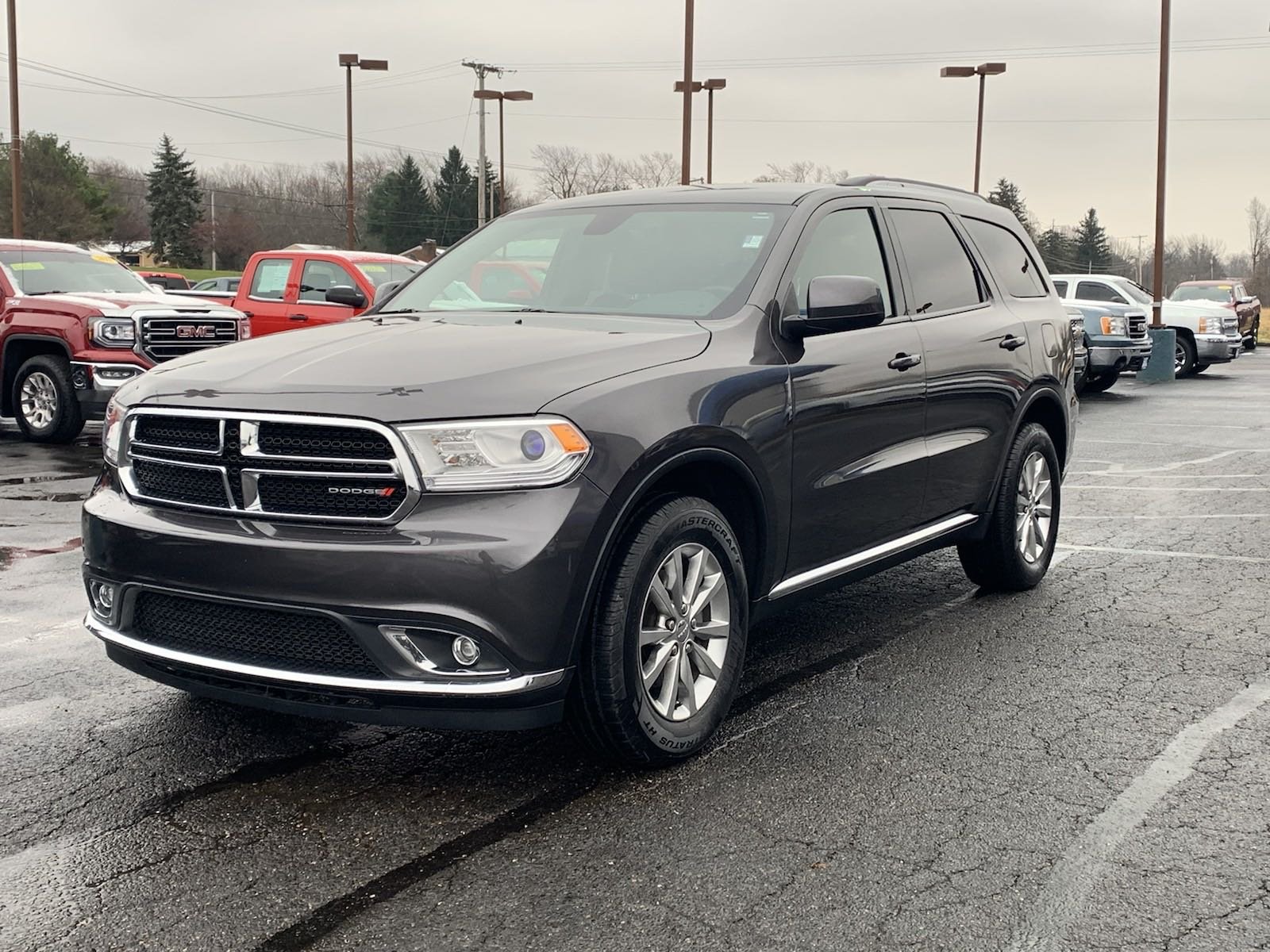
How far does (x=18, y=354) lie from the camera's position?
42.3 feet

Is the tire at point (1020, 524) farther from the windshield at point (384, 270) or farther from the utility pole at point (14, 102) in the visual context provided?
the utility pole at point (14, 102)

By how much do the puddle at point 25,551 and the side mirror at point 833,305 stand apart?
15.7 feet

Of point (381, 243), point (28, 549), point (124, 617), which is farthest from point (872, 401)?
point (381, 243)

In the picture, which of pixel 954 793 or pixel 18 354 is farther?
pixel 18 354

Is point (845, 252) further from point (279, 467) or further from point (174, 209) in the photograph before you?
point (174, 209)

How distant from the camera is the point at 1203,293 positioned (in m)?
31.4

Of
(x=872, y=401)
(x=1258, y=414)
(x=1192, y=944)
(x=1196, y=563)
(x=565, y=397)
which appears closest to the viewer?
(x=1192, y=944)

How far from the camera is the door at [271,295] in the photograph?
588 inches

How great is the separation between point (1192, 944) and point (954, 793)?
957 mm

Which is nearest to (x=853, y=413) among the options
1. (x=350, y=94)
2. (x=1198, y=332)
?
(x=1198, y=332)

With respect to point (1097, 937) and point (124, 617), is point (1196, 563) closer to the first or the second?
point (1097, 937)

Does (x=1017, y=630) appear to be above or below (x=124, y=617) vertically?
below

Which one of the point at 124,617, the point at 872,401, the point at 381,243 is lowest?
the point at 124,617

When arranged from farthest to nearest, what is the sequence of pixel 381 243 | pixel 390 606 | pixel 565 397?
pixel 381 243
pixel 565 397
pixel 390 606
